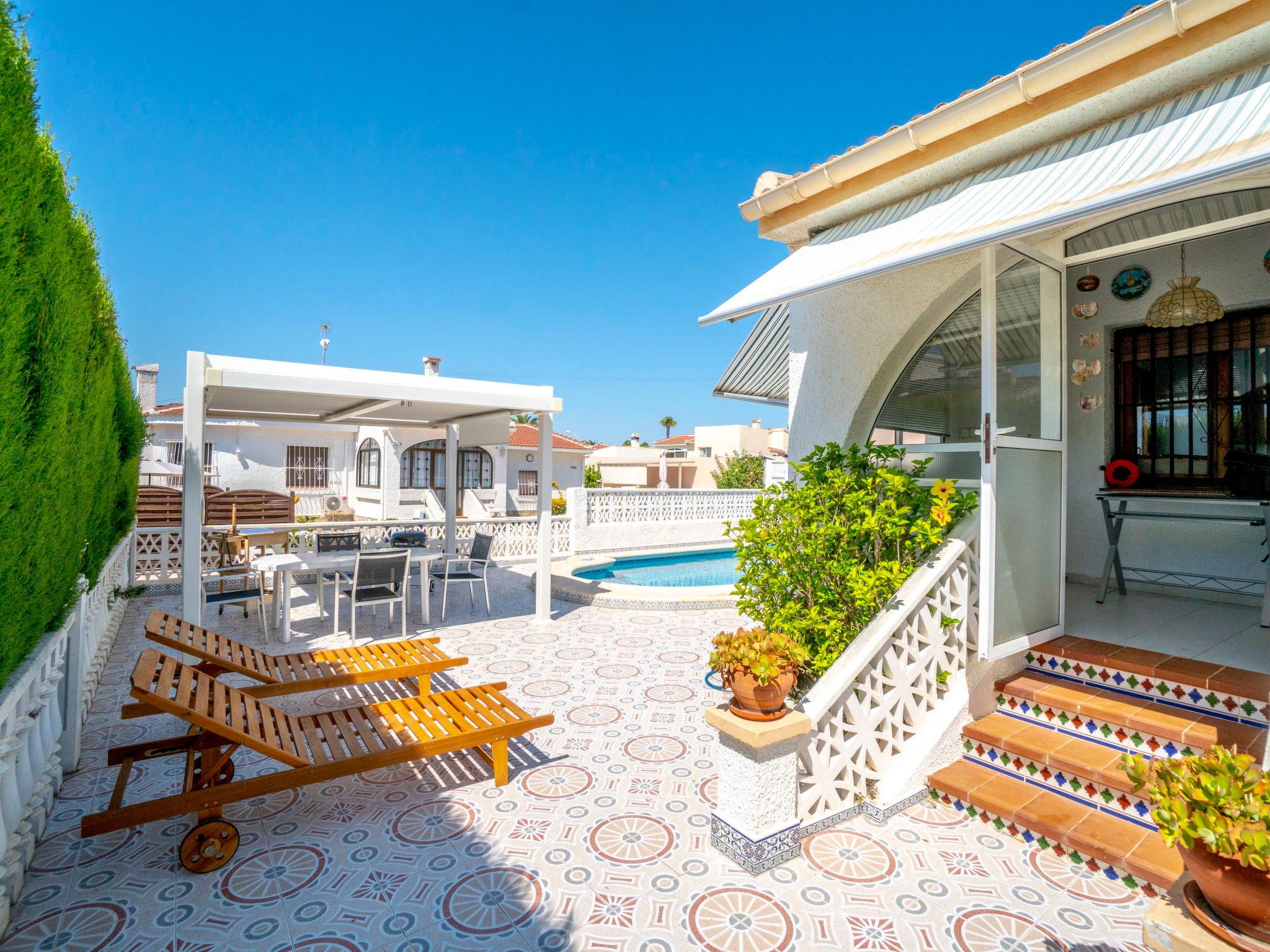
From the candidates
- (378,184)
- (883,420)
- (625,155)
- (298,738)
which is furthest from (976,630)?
(378,184)

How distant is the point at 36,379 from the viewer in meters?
3.51

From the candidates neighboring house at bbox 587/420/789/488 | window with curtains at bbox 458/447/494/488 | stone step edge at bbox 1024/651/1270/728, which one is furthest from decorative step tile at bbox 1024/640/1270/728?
neighboring house at bbox 587/420/789/488

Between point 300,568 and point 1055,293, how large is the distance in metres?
10.1

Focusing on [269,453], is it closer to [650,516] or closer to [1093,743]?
[650,516]

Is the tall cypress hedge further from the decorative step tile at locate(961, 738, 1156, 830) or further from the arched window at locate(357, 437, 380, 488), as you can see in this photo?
the arched window at locate(357, 437, 380, 488)

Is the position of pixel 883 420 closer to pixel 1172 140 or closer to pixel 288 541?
pixel 1172 140

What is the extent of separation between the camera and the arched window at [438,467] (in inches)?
1305

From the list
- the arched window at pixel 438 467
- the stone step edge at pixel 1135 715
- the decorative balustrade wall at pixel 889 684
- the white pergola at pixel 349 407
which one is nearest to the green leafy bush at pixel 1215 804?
the decorative balustrade wall at pixel 889 684

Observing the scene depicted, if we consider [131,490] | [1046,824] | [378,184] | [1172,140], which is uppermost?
[378,184]

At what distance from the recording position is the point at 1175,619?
627 centimetres

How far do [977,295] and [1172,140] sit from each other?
2.32m

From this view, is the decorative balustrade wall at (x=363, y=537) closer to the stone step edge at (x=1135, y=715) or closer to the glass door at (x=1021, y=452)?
the glass door at (x=1021, y=452)

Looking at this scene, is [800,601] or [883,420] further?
[883,420]

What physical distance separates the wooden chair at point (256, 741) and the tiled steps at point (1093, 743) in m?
3.48
